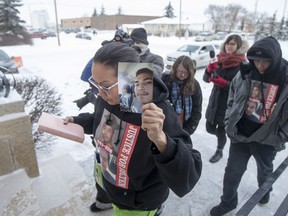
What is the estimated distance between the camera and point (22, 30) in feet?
99.5

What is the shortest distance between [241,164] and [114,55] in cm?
186

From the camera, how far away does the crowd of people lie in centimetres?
97

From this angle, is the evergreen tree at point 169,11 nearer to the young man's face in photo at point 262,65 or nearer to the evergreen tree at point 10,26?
the evergreen tree at point 10,26

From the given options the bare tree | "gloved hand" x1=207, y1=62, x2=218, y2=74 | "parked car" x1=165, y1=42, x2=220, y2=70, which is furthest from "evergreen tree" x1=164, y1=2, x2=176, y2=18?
"gloved hand" x1=207, y1=62, x2=218, y2=74

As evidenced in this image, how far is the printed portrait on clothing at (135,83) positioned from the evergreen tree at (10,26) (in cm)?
3189

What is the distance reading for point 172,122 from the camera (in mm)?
1168

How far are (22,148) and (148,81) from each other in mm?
2144

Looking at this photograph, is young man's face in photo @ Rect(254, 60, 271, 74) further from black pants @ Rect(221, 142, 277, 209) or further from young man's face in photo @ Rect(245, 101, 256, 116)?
black pants @ Rect(221, 142, 277, 209)

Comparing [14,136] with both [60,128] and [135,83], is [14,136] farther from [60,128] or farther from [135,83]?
[135,83]

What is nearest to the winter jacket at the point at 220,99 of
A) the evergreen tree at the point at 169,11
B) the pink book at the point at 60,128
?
the pink book at the point at 60,128

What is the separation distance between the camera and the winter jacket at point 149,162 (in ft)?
3.19

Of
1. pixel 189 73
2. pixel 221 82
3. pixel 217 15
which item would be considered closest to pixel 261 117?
pixel 189 73

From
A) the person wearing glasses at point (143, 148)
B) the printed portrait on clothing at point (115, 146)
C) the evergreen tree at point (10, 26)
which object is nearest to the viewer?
the person wearing glasses at point (143, 148)

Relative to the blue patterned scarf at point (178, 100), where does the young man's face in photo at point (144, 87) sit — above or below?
above
